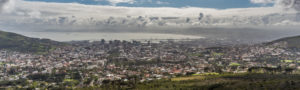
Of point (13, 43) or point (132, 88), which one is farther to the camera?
point (13, 43)

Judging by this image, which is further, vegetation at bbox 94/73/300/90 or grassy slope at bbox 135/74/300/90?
vegetation at bbox 94/73/300/90

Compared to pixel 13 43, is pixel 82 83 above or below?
below

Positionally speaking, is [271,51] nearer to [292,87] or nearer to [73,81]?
[292,87]

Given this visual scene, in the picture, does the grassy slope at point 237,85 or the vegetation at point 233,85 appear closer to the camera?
the grassy slope at point 237,85

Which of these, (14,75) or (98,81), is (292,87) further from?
(14,75)

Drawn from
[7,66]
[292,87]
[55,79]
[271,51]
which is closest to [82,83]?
[55,79]

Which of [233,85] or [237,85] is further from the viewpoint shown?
[233,85]

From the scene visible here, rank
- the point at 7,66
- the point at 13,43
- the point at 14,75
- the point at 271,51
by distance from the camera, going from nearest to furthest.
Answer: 1. the point at 14,75
2. the point at 7,66
3. the point at 271,51
4. the point at 13,43

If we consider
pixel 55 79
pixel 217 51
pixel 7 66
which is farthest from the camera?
pixel 217 51

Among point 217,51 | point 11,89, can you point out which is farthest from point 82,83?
point 217,51
